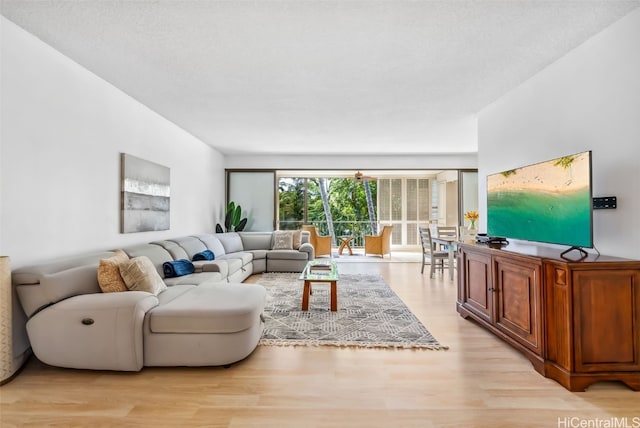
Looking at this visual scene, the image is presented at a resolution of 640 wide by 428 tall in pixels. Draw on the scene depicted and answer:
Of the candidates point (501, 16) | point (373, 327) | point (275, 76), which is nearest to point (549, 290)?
point (373, 327)

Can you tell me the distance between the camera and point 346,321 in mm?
3447

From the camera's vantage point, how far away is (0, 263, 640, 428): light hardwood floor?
73.0 inches

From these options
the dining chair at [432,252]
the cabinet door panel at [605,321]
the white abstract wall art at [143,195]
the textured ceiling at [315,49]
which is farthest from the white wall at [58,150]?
the dining chair at [432,252]

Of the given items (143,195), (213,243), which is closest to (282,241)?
(213,243)

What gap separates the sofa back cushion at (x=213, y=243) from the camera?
17.8 ft

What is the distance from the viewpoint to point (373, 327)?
328cm

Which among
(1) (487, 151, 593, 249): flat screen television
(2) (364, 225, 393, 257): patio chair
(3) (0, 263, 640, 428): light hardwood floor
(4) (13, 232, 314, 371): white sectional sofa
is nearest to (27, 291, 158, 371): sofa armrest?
(4) (13, 232, 314, 371): white sectional sofa

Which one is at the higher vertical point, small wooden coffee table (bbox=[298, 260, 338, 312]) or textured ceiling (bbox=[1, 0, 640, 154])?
textured ceiling (bbox=[1, 0, 640, 154])

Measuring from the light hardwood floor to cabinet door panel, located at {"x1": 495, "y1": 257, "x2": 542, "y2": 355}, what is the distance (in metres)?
0.22

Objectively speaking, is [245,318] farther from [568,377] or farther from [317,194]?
[317,194]

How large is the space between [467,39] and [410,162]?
507cm

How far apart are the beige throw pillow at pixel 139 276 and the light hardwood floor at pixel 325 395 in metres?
0.67

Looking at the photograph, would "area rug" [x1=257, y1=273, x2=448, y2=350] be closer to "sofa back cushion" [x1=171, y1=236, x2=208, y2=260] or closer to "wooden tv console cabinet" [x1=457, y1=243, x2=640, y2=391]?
"wooden tv console cabinet" [x1=457, y1=243, x2=640, y2=391]

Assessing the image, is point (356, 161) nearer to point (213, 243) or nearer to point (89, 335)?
point (213, 243)
